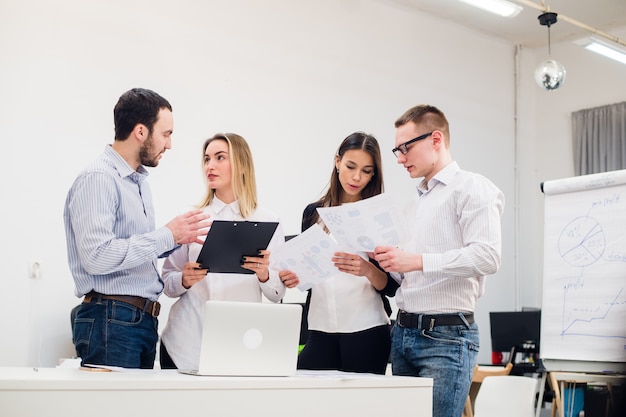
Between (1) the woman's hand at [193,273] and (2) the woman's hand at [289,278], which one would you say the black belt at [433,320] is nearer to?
(2) the woman's hand at [289,278]

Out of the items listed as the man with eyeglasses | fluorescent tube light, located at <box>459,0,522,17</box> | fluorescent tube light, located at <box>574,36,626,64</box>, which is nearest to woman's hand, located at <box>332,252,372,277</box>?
the man with eyeglasses

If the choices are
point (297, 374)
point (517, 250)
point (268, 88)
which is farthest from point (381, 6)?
point (297, 374)

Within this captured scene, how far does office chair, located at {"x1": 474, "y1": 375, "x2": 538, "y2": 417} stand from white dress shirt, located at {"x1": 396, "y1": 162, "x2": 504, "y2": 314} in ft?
5.21

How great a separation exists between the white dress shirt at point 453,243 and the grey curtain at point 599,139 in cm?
521

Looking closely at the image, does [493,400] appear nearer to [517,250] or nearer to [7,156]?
[7,156]

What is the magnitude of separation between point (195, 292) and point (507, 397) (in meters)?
2.12

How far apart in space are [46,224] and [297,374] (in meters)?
3.17

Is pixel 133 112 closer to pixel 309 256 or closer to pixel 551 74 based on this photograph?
pixel 309 256

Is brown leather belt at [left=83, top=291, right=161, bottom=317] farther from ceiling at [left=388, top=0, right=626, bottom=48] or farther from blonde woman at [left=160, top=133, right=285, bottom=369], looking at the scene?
ceiling at [left=388, top=0, right=626, bottom=48]

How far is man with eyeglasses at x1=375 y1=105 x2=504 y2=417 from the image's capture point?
2.38 meters

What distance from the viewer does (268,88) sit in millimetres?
5977

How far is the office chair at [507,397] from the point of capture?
3.87 meters

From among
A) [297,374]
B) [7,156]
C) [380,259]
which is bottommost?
[297,374]

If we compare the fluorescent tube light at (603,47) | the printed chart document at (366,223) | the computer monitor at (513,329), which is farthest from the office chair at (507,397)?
the fluorescent tube light at (603,47)
